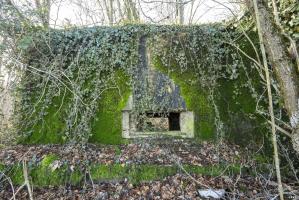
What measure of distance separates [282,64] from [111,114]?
3.46 meters

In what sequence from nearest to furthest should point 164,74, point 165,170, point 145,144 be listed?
point 165,170, point 145,144, point 164,74

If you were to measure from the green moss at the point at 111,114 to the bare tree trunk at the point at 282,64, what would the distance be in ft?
10.0

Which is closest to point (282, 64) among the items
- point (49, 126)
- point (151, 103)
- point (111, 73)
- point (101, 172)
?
point (151, 103)

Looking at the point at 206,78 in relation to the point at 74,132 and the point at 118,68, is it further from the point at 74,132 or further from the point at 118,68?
the point at 74,132

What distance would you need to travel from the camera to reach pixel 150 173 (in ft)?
14.9

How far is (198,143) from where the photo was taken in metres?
5.50

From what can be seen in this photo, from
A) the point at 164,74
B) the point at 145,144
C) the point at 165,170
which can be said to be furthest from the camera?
the point at 164,74

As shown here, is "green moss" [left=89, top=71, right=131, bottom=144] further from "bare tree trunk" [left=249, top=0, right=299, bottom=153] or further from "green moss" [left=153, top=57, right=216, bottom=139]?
"bare tree trunk" [left=249, top=0, right=299, bottom=153]

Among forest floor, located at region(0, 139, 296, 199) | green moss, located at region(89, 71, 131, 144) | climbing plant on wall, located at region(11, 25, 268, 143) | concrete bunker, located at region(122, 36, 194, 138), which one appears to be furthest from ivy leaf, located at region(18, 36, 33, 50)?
concrete bunker, located at region(122, 36, 194, 138)

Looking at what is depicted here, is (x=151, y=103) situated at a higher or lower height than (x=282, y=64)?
lower

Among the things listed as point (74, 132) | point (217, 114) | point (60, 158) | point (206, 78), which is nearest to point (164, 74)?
point (206, 78)

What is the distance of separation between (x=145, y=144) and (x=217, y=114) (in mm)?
1540

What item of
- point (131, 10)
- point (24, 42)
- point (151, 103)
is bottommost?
point (151, 103)

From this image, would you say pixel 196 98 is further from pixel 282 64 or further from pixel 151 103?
pixel 282 64
